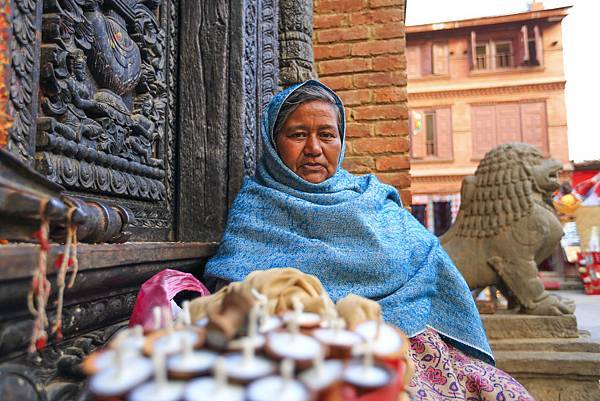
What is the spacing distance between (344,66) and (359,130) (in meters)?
0.56

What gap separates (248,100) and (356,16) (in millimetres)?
1817

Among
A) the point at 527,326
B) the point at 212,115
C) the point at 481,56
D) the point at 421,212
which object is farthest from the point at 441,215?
the point at 212,115

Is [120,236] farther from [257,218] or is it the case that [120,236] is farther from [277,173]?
[277,173]

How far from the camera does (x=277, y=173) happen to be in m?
1.85

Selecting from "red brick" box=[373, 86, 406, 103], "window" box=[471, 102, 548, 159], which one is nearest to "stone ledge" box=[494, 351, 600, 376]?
"red brick" box=[373, 86, 406, 103]

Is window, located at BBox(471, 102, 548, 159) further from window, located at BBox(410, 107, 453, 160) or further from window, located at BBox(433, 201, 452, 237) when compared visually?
window, located at BBox(433, 201, 452, 237)

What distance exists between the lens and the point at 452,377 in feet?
4.79

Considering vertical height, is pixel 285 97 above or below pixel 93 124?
above

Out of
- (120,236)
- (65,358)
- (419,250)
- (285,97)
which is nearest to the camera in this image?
(65,358)

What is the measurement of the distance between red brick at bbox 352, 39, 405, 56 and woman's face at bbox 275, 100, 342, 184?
181 centimetres

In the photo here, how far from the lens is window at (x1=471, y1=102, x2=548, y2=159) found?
1320 cm

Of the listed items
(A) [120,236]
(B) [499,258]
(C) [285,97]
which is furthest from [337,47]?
(A) [120,236]

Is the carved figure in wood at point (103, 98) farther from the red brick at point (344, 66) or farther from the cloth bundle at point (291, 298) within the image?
the red brick at point (344, 66)

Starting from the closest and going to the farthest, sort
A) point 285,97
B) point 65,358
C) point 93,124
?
point 65,358
point 93,124
point 285,97
